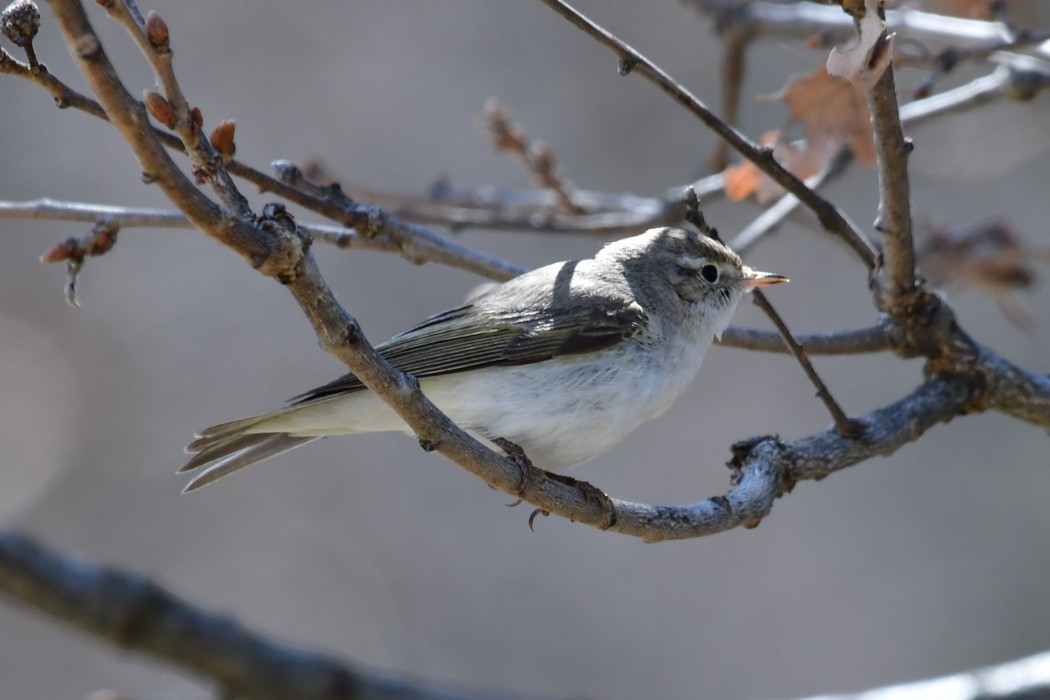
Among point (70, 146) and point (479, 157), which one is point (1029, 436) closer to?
point (479, 157)

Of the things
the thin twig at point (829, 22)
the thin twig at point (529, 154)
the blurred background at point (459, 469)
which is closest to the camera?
the thin twig at point (829, 22)

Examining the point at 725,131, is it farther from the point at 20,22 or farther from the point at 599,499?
the point at 20,22

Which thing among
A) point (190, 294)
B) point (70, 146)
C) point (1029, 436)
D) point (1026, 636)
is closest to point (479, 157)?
point (190, 294)

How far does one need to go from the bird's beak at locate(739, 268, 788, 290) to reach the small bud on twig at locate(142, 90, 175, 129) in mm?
2171

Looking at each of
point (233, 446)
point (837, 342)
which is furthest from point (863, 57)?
point (233, 446)

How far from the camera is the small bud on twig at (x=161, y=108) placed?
1.61m

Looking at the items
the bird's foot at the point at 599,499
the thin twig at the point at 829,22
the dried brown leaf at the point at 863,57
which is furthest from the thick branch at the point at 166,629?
the thin twig at the point at 829,22

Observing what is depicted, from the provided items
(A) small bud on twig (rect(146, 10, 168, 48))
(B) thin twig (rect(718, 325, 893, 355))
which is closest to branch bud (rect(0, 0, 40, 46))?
(A) small bud on twig (rect(146, 10, 168, 48))

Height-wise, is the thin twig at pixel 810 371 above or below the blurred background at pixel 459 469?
below

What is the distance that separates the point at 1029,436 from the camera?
6.54 metres

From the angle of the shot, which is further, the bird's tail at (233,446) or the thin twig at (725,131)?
the bird's tail at (233,446)

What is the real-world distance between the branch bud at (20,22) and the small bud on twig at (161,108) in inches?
16.7

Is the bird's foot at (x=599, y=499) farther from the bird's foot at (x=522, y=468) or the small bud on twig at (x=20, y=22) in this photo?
the small bud on twig at (x=20, y=22)

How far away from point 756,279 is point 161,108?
232cm
